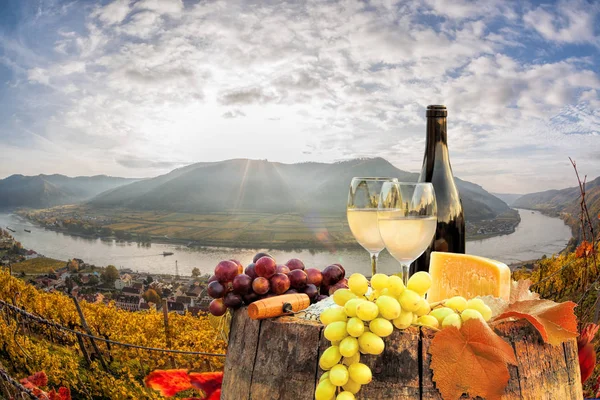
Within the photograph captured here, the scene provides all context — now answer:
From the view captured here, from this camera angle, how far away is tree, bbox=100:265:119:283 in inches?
412

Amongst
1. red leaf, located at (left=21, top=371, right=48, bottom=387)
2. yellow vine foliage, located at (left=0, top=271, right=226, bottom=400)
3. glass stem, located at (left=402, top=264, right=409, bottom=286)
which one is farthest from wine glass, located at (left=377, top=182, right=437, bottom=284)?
red leaf, located at (left=21, top=371, right=48, bottom=387)

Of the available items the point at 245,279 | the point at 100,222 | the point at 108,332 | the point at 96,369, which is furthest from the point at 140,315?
the point at 100,222

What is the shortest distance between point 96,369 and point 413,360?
437cm

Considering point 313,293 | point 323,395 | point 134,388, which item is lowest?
point 134,388

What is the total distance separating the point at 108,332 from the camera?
18.0ft

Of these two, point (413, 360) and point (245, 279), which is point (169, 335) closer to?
point (245, 279)

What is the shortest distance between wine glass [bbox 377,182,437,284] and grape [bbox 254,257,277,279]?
0.48 m

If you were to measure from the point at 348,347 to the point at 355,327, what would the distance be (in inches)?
2.2

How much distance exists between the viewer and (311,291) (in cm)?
190

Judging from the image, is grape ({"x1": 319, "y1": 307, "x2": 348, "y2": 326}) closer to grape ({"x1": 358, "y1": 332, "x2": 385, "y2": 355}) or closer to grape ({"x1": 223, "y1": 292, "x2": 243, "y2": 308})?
grape ({"x1": 358, "y1": 332, "x2": 385, "y2": 355})

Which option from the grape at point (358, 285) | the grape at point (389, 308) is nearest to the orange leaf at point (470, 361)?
the grape at point (389, 308)

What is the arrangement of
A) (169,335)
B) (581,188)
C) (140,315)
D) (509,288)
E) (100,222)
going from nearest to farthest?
1. (509,288)
2. (581,188)
3. (169,335)
4. (140,315)
5. (100,222)

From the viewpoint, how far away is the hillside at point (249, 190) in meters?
27.5

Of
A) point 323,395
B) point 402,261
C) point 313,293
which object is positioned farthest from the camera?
point 402,261
